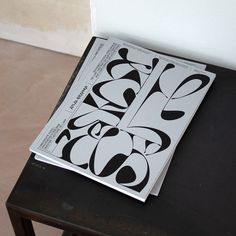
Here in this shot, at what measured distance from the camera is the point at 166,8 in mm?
867

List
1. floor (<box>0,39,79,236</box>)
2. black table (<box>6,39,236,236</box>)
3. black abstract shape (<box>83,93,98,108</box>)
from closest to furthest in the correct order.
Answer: black table (<box>6,39,236,236</box>) < black abstract shape (<box>83,93,98,108</box>) < floor (<box>0,39,79,236</box>)

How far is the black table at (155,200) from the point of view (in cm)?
72

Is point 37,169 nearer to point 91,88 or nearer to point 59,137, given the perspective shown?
point 59,137

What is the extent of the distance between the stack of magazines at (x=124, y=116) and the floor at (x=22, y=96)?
45 centimetres

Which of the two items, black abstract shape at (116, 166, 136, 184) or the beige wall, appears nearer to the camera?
black abstract shape at (116, 166, 136, 184)

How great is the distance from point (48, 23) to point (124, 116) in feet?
2.09

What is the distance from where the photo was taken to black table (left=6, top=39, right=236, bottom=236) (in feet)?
2.36

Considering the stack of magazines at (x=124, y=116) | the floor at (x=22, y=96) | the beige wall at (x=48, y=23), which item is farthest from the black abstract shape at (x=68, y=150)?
the beige wall at (x=48, y=23)

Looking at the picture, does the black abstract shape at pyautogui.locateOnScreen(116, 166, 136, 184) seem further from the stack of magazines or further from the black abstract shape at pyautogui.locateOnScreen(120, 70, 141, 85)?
the black abstract shape at pyautogui.locateOnScreen(120, 70, 141, 85)

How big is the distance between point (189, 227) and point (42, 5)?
2.67 ft

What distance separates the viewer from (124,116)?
0.81 metres

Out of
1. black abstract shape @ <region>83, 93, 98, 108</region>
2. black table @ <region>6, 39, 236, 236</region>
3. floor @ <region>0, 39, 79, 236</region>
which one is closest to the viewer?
black table @ <region>6, 39, 236, 236</region>

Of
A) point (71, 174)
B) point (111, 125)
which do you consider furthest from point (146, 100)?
point (71, 174)

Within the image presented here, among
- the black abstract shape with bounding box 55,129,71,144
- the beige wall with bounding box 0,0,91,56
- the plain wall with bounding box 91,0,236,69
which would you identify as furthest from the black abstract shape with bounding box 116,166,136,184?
the beige wall with bounding box 0,0,91,56
